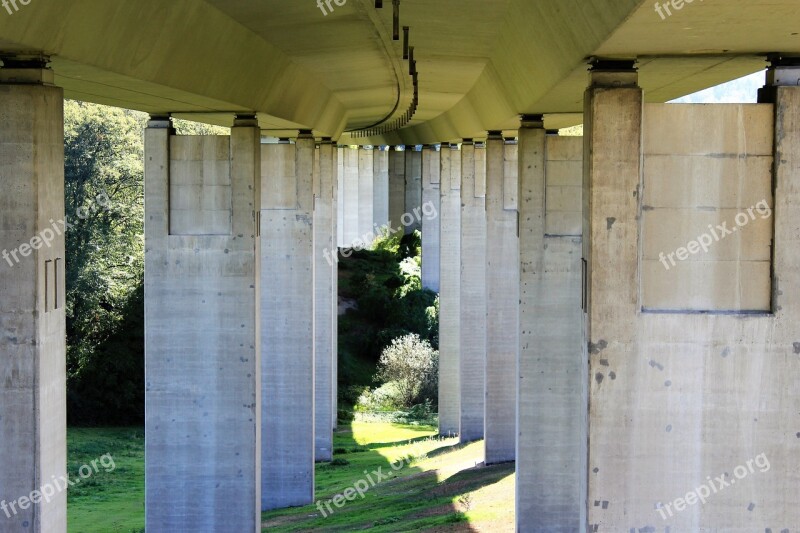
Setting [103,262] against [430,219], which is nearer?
[103,262]

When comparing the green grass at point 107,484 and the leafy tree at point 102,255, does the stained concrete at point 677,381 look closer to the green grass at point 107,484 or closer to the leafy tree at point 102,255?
the green grass at point 107,484

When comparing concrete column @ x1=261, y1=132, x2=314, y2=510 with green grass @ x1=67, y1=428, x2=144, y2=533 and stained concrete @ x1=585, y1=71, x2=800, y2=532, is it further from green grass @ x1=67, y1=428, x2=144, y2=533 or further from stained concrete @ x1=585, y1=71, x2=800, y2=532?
stained concrete @ x1=585, y1=71, x2=800, y2=532

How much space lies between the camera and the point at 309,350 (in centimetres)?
2881

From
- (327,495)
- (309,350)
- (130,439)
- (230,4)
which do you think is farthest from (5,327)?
(130,439)

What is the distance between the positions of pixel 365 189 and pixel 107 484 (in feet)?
139

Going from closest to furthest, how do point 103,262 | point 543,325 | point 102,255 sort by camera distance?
point 543,325 < point 103,262 < point 102,255

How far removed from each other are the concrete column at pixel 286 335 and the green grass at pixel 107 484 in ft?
11.9

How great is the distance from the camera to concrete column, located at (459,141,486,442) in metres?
37.5

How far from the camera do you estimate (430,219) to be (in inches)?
2285

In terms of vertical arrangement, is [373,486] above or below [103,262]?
below

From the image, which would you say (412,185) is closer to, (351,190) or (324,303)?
(351,190)

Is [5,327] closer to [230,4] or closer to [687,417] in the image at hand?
[230,4]

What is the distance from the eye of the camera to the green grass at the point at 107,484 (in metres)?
29.3

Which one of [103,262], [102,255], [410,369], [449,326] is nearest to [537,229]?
[449,326]
